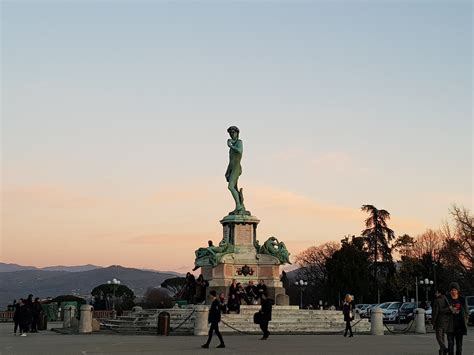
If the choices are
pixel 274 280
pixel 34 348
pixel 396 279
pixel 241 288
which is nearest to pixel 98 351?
pixel 34 348

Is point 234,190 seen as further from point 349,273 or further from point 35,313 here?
point 349,273

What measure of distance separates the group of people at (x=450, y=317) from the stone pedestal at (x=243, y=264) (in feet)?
66.4

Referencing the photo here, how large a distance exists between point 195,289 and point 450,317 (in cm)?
2159

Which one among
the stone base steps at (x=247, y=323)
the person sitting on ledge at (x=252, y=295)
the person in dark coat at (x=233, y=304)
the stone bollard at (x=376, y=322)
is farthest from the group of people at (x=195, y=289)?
the stone bollard at (x=376, y=322)

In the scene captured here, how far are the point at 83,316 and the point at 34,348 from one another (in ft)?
31.8

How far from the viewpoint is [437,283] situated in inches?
3105

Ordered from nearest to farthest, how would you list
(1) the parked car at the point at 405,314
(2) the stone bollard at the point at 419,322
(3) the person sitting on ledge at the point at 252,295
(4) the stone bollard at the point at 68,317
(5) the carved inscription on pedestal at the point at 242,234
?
1. (2) the stone bollard at the point at 419,322
2. (3) the person sitting on ledge at the point at 252,295
3. (4) the stone bollard at the point at 68,317
4. (5) the carved inscription on pedestal at the point at 242,234
5. (1) the parked car at the point at 405,314

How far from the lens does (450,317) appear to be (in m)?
15.8

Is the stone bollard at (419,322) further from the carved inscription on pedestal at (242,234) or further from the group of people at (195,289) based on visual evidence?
the group of people at (195,289)

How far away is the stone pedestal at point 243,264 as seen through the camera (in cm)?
3631

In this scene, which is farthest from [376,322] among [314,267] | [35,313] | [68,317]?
[314,267]

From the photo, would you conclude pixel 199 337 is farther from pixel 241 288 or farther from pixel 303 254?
pixel 303 254

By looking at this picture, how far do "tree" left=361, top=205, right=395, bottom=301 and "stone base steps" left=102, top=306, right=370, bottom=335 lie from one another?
46.5 metres

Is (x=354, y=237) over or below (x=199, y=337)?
over
